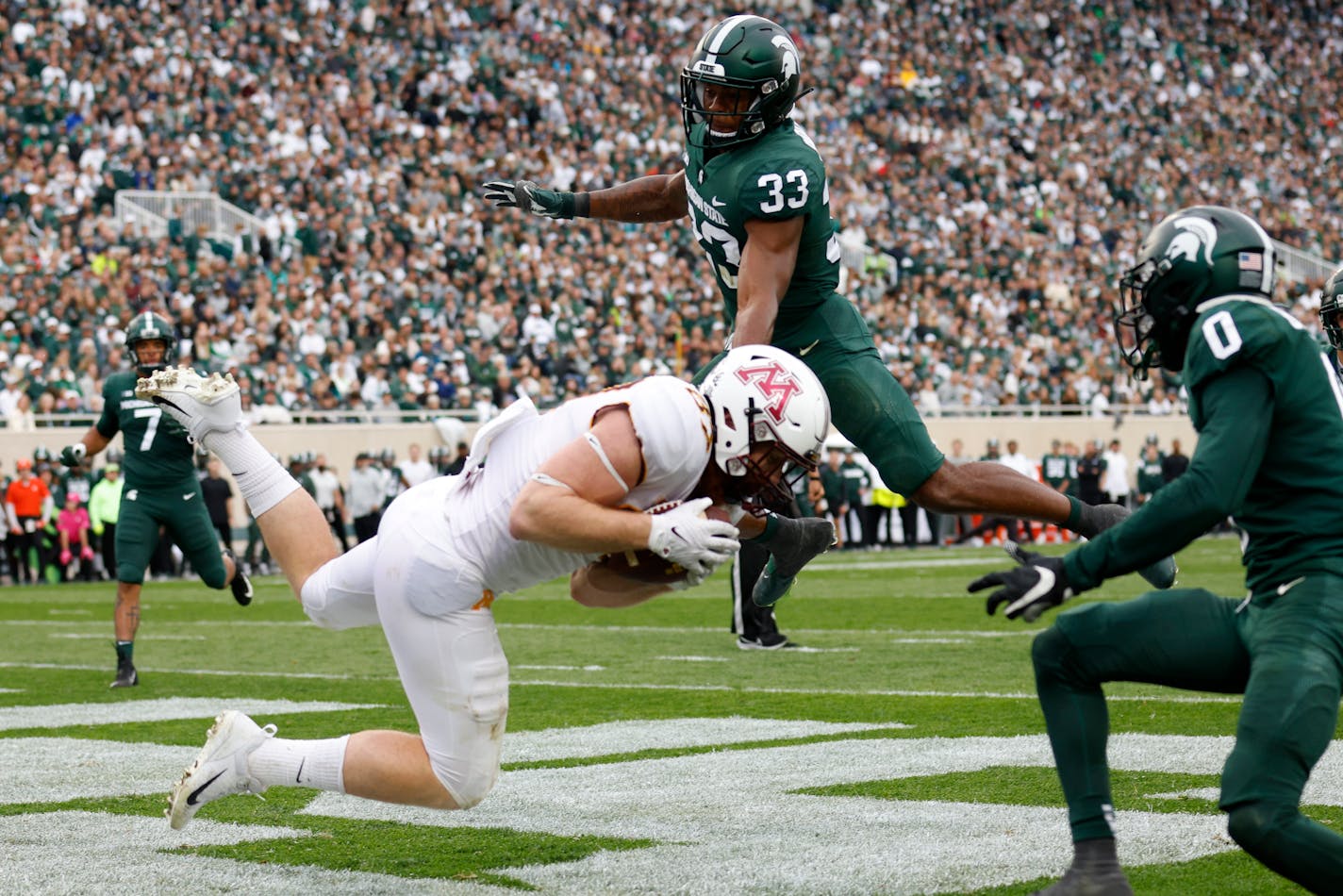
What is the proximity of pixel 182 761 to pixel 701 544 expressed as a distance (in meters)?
2.92

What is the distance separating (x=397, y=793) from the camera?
4.12 m

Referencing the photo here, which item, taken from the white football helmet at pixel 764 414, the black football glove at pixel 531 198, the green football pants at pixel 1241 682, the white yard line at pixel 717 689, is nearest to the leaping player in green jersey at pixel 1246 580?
the green football pants at pixel 1241 682

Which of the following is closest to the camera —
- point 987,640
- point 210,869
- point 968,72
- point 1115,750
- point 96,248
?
point 210,869

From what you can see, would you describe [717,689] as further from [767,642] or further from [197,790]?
[197,790]

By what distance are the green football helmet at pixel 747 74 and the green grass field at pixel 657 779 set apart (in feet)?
6.68

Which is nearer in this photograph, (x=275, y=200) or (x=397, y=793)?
(x=397, y=793)

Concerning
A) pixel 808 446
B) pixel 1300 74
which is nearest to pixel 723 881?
pixel 808 446

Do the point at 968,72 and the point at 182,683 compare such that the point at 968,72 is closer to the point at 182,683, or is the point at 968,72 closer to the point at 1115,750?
the point at 182,683

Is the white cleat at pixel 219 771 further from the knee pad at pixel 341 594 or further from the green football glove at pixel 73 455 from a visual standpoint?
the green football glove at pixel 73 455

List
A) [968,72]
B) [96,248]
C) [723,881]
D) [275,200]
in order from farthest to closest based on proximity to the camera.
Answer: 1. [968,72]
2. [275,200]
3. [96,248]
4. [723,881]

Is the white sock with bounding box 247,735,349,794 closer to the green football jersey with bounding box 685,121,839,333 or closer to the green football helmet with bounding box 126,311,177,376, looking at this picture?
the green football jersey with bounding box 685,121,839,333

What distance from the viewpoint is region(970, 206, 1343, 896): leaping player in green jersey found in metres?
3.21

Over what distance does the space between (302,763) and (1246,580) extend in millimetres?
2155

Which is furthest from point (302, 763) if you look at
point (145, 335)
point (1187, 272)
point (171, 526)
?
point (171, 526)
